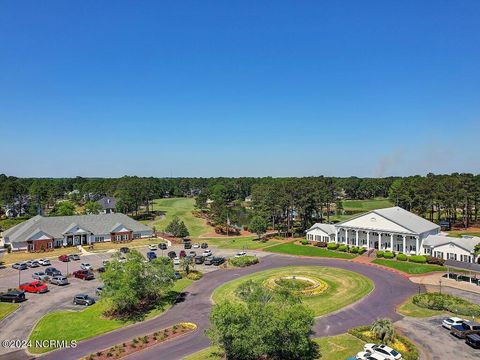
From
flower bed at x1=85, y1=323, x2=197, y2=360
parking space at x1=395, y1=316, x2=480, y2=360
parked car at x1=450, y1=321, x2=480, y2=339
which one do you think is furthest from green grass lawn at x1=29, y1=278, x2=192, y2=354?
parked car at x1=450, y1=321, x2=480, y2=339

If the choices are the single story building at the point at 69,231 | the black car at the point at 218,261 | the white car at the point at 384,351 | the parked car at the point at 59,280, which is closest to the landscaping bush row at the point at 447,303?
the white car at the point at 384,351

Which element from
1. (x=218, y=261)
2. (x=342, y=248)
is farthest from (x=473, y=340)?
(x=342, y=248)

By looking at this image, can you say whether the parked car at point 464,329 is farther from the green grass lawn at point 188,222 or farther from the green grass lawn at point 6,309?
the green grass lawn at point 188,222

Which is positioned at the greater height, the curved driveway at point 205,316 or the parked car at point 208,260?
the parked car at point 208,260

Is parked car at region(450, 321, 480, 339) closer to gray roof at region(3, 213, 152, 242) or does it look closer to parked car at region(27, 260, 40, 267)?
parked car at region(27, 260, 40, 267)

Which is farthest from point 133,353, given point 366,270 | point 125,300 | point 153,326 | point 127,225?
point 127,225
